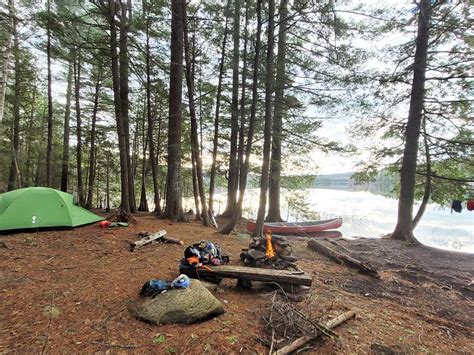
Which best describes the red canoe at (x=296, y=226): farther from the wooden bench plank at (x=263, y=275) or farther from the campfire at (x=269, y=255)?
the wooden bench plank at (x=263, y=275)

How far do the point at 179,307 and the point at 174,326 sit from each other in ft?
0.60

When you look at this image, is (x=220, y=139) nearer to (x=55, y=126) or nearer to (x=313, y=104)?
(x=313, y=104)

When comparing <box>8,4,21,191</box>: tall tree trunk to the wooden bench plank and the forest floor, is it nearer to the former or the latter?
the forest floor

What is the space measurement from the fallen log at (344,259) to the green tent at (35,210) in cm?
636

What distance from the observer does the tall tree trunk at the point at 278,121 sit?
704 centimetres

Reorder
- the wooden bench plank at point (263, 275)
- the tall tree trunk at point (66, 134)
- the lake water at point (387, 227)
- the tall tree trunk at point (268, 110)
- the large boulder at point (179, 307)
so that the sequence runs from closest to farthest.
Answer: the large boulder at point (179, 307) < the wooden bench plank at point (263, 275) < the tall tree trunk at point (268, 110) < the lake water at point (387, 227) < the tall tree trunk at point (66, 134)

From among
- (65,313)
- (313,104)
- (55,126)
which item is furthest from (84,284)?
(55,126)

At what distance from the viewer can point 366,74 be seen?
23.9 feet

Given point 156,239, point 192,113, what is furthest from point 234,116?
point 156,239

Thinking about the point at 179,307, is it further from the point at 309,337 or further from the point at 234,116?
the point at 234,116

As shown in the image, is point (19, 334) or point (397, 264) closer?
point (19, 334)

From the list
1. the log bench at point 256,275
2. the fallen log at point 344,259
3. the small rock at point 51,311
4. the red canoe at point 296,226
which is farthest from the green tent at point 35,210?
the fallen log at point 344,259

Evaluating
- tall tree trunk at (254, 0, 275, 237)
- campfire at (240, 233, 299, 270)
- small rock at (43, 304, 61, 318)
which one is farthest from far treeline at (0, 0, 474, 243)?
small rock at (43, 304, 61, 318)

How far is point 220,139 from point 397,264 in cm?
983
